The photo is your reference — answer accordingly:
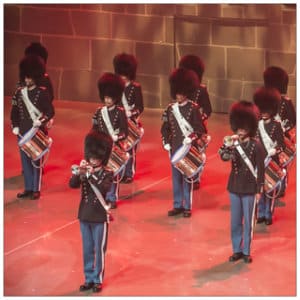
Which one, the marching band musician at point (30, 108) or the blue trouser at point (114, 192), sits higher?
the marching band musician at point (30, 108)

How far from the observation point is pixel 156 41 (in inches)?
575

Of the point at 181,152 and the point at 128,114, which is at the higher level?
the point at 128,114

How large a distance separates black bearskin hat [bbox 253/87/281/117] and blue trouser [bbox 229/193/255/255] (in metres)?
0.94

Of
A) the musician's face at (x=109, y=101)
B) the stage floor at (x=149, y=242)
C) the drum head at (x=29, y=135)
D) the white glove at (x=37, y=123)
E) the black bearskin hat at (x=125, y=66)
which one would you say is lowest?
the stage floor at (x=149, y=242)

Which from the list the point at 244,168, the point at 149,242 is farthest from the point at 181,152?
the point at 244,168

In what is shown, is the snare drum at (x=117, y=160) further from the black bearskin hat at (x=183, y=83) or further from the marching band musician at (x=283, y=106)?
the marching band musician at (x=283, y=106)

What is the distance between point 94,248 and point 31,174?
2.54m

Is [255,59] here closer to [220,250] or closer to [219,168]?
[219,168]

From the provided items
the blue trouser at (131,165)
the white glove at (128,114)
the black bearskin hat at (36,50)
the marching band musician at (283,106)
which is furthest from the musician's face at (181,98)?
the black bearskin hat at (36,50)

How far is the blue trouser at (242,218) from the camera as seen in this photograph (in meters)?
8.88

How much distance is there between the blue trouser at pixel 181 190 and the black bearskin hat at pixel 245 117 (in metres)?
1.26

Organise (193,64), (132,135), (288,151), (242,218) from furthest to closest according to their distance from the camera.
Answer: (193,64)
(132,135)
(288,151)
(242,218)

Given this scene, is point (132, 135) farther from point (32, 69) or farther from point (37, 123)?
point (32, 69)

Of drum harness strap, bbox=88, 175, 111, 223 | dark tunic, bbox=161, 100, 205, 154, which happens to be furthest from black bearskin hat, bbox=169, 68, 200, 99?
drum harness strap, bbox=88, 175, 111, 223
